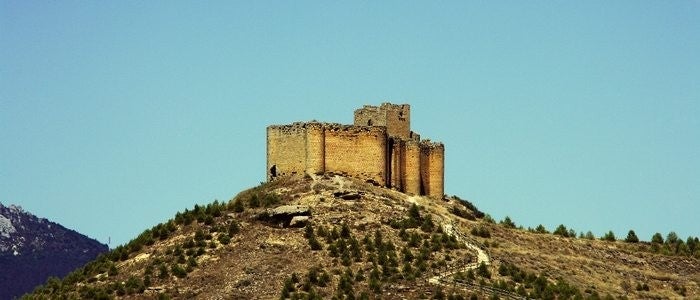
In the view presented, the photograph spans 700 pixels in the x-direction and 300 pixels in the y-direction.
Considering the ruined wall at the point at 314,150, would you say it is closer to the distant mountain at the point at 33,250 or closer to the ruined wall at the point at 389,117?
the ruined wall at the point at 389,117

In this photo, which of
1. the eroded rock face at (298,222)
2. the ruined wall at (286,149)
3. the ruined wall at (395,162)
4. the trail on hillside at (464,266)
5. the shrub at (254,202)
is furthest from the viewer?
the ruined wall at (395,162)

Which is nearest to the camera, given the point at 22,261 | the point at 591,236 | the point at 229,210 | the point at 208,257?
the point at 208,257

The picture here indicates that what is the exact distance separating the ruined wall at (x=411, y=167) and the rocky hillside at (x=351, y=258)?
948mm

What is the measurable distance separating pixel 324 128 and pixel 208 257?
9865 millimetres

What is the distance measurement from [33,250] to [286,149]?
201ft

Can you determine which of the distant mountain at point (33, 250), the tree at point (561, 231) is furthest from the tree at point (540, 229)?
the distant mountain at point (33, 250)

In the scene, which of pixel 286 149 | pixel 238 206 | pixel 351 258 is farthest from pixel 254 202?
pixel 351 258

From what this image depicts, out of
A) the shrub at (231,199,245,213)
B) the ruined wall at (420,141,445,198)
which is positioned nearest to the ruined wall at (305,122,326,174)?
the shrub at (231,199,245,213)

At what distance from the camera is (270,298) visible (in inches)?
2680

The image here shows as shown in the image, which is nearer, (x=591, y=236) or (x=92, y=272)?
(x=92, y=272)

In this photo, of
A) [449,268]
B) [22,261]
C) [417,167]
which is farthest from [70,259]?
[449,268]

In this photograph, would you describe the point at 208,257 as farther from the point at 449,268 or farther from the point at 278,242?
the point at 449,268

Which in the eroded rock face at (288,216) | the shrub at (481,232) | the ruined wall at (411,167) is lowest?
A: the shrub at (481,232)

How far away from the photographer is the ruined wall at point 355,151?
7925 centimetres
